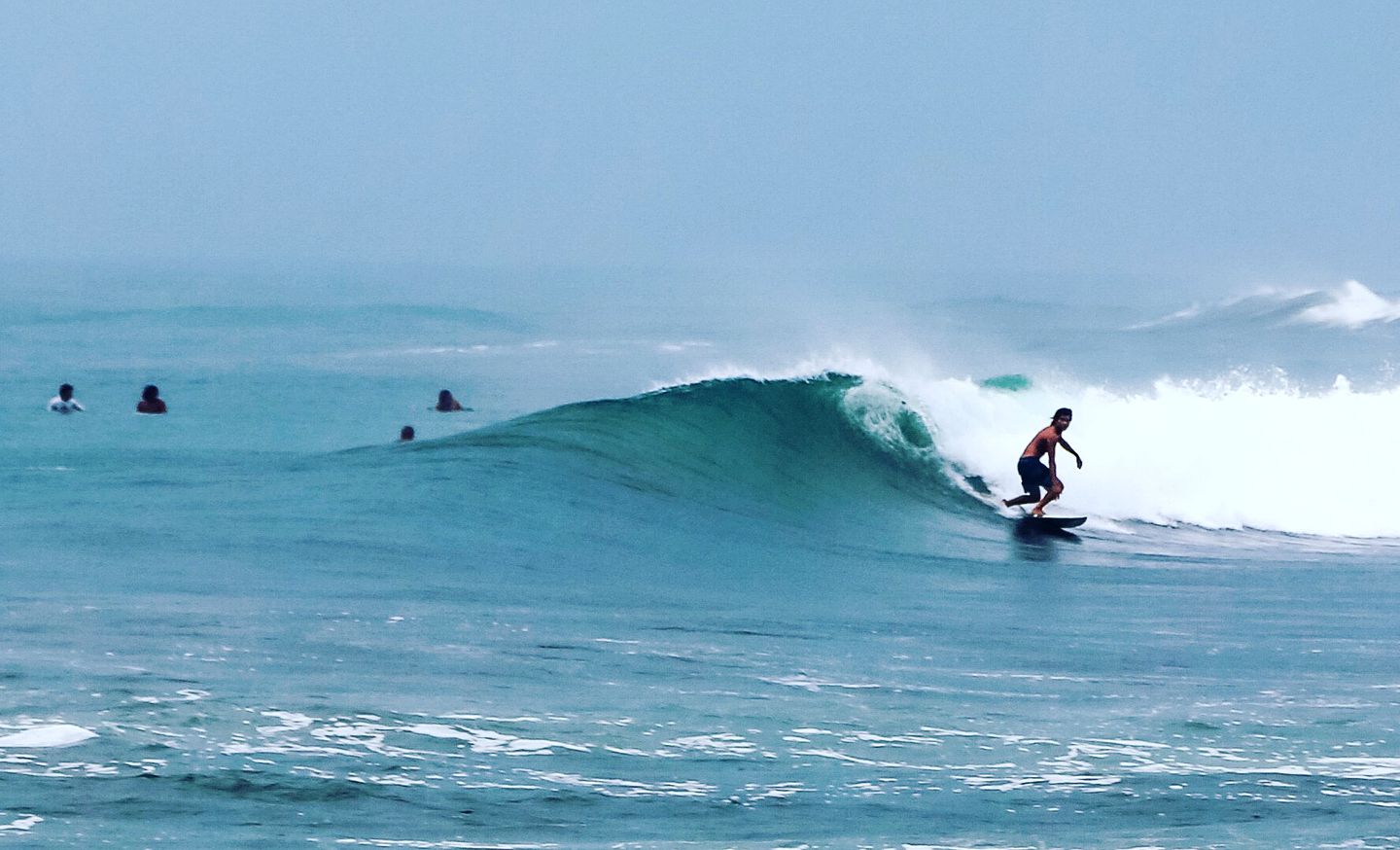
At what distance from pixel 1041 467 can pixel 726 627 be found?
18.2ft

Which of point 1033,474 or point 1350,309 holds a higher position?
point 1350,309

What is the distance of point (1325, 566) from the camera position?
13.7 m

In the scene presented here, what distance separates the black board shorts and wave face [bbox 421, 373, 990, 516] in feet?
3.20

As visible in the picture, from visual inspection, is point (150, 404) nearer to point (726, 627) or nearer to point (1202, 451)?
point (1202, 451)

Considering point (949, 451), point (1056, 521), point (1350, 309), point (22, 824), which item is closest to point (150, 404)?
point (949, 451)

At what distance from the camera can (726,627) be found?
9523mm

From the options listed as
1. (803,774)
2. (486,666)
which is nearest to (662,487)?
(486,666)

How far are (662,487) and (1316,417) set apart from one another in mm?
9965

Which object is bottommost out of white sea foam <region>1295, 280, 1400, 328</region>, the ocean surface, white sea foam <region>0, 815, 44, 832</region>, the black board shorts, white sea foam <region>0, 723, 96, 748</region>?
white sea foam <region>0, 815, 44, 832</region>

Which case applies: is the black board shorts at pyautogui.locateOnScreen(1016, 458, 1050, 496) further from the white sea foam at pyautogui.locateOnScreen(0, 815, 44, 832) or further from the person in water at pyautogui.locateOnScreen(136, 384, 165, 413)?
the person in water at pyautogui.locateOnScreen(136, 384, 165, 413)

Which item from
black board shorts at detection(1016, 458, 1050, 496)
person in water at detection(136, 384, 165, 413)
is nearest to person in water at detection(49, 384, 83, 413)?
person in water at detection(136, 384, 165, 413)

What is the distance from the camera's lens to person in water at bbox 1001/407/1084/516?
14.1 meters

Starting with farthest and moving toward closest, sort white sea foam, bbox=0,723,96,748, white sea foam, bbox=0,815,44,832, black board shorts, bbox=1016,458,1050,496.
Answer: black board shorts, bbox=1016,458,1050,496
white sea foam, bbox=0,723,96,748
white sea foam, bbox=0,815,44,832

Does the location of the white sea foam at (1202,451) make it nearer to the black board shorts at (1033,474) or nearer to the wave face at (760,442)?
the wave face at (760,442)
